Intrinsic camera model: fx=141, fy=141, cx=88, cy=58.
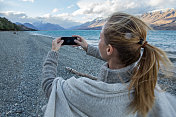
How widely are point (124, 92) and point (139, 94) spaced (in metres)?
0.14

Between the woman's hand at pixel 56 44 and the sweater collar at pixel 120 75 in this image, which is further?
the woman's hand at pixel 56 44

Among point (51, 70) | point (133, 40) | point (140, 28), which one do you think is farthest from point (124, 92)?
point (51, 70)

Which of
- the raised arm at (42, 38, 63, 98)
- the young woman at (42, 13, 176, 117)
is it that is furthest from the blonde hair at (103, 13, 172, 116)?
the raised arm at (42, 38, 63, 98)

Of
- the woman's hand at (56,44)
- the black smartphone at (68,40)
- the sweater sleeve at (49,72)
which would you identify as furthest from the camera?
the black smartphone at (68,40)

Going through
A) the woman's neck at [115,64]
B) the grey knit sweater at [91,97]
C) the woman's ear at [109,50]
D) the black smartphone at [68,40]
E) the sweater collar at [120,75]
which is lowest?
the grey knit sweater at [91,97]

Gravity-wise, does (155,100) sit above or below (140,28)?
below

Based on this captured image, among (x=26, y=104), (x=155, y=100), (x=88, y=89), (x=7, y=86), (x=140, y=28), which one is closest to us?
(x=88, y=89)

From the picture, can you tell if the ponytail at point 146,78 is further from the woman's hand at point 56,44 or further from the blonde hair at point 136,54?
the woman's hand at point 56,44

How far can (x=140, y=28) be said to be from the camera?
1181 millimetres

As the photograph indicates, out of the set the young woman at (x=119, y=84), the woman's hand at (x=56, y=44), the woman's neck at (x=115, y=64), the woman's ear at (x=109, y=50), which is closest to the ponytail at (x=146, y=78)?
the young woman at (x=119, y=84)

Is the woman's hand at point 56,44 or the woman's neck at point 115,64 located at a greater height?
the woman's hand at point 56,44

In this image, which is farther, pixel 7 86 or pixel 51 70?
pixel 7 86

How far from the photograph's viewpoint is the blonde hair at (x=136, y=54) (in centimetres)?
115

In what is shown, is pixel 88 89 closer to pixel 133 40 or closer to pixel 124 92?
pixel 124 92
